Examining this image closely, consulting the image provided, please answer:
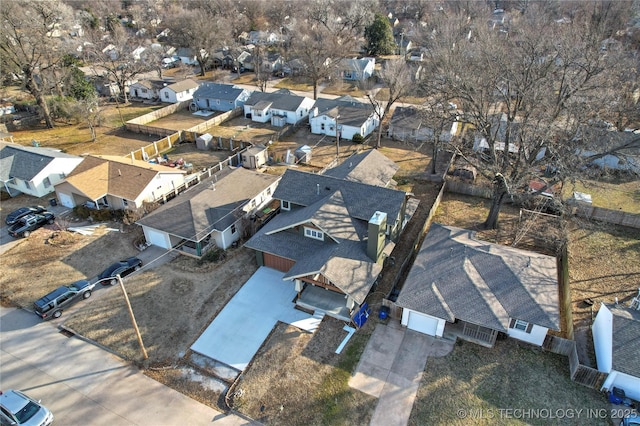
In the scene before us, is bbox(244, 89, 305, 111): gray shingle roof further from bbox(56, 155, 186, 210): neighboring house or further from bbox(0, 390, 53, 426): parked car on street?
bbox(0, 390, 53, 426): parked car on street

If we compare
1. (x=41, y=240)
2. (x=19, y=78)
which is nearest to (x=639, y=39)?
(x=41, y=240)

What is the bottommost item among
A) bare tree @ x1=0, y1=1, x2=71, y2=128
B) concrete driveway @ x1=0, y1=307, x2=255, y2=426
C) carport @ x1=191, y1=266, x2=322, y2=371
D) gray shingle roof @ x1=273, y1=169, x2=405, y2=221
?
concrete driveway @ x1=0, y1=307, x2=255, y2=426

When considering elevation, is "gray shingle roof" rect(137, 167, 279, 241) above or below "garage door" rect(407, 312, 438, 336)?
above

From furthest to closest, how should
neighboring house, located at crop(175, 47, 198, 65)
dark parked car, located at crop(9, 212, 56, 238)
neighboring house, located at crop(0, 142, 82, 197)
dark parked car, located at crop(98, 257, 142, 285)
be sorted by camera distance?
neighboring house, located at crop(175, 47, 198, 65) → neighboring house, located at crop(0, 142, 82, 197) → dark parked car, located at crop(9, 212, 56, 238) → dark parked car, located at crop(98, 257, 142, 285)

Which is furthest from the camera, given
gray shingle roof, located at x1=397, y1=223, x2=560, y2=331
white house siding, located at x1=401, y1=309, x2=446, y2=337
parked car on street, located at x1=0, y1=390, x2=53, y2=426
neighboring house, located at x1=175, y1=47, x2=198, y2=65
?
neighboring house, located at x1=175, y1=47, x2=198, y2=65

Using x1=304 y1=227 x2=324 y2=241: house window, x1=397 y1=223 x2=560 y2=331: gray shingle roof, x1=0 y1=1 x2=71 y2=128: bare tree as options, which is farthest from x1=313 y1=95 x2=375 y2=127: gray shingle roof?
x1=0 y1=1 x2=71 y2=128: bare tree

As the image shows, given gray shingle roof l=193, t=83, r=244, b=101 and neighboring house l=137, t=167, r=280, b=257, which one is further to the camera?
gray shingle roof l=193, t=83, r=244, b=101

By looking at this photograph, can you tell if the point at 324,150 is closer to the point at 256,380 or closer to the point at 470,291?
the point at 470,291
